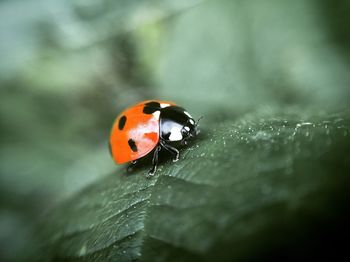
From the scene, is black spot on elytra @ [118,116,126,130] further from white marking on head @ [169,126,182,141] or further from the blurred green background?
the blurred green background

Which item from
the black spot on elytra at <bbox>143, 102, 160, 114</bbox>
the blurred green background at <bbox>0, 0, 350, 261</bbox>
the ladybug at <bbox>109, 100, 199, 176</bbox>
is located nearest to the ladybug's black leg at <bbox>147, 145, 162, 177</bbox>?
the ladybug at <bbox>109, 100, 199, 176</bbox>

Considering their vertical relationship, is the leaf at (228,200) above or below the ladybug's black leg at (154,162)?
below

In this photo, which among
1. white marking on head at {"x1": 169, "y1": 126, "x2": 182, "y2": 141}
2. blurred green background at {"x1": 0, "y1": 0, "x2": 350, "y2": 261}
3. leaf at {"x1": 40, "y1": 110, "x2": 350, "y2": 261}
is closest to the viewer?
leaf at {"x1": 40, "y1": 110, "x2": 350, "y2": 261}

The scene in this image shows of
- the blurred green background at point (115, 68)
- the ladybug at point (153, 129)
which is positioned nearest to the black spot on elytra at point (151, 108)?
the ladybug at point (153, 129)

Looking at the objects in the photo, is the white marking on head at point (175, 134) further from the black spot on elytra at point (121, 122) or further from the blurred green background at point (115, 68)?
the blurred green background at point (115, 68)

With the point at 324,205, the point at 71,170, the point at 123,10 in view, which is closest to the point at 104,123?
Result: the point at 71,170

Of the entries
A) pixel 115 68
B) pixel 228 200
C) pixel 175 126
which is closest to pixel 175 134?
pixel 175 126

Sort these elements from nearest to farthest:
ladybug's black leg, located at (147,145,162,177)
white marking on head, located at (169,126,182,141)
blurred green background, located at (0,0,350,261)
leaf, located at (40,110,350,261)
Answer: leaf, located at (40,110,350,261) < ladybug's black leg, located at (147,145,162,177) < white marking on head, located at (169,126,182,141) < blurred green background, located at (0,0,350,261)
